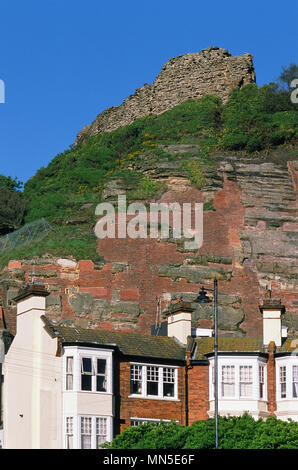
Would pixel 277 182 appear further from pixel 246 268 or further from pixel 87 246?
pixel 87 246

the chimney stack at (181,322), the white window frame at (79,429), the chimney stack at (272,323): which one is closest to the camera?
the white window frame at (79,429)

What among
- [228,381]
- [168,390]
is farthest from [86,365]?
[228,381]

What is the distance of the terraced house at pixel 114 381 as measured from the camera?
54.2 metres

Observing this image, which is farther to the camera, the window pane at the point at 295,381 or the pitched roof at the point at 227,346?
the pitched roof at the point at 227,346

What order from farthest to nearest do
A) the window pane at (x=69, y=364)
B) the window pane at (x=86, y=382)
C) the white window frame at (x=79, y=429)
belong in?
1. the window pane at (x=69, y=364)
2. the window pane at (x=86, y=382)
3. the white window frame at (x=79, y=429)

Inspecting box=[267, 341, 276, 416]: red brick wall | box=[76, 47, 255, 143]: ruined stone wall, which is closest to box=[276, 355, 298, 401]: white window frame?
box=[267, 341, 276, 416]: red brick wall

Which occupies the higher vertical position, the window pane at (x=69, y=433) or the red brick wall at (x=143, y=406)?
the red brick wall at (x=143, y=406)

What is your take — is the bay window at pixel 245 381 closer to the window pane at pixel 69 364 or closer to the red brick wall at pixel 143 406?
the red brick wall at pixel 143 406

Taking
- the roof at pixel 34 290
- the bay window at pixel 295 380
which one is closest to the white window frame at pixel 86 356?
the roof at pixel 34 290

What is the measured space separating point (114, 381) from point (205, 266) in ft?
90.6

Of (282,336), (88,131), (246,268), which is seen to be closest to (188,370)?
(282,336)

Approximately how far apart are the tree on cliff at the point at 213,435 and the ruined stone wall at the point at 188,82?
6281 centimetres

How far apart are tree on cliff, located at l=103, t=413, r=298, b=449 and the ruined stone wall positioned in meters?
62.8
